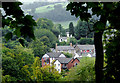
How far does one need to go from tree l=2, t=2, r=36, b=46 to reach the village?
14862 millimetres

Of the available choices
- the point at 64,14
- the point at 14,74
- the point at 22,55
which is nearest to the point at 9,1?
the point at 14,74

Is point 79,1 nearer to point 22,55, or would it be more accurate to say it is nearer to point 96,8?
point 96,8

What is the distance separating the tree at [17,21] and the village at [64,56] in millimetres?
14862

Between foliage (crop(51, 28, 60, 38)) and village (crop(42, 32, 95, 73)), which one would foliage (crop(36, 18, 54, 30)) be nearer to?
foliage (crop(51, 28, 60, 38))

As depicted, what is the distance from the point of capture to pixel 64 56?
92.7 feet

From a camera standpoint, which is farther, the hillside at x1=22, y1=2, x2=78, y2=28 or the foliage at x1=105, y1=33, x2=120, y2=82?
the hillside at x1=22, y1=2, x2=78, y2=28

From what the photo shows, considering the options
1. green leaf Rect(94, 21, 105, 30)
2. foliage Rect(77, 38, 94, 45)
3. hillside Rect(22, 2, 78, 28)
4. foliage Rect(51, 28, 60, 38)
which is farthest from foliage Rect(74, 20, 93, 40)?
green leaf Rect(94, 21, 105, 30)

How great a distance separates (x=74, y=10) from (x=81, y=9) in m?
0.07

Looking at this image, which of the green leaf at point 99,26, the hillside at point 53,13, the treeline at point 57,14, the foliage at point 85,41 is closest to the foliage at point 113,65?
the green leaf at point 99,26

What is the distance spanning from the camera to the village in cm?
2297

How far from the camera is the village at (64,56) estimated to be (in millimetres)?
22969

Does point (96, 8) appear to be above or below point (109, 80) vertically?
above

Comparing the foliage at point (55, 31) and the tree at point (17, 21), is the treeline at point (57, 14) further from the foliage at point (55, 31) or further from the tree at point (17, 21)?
the tree at point (17, 21)

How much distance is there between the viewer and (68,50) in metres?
33.5
